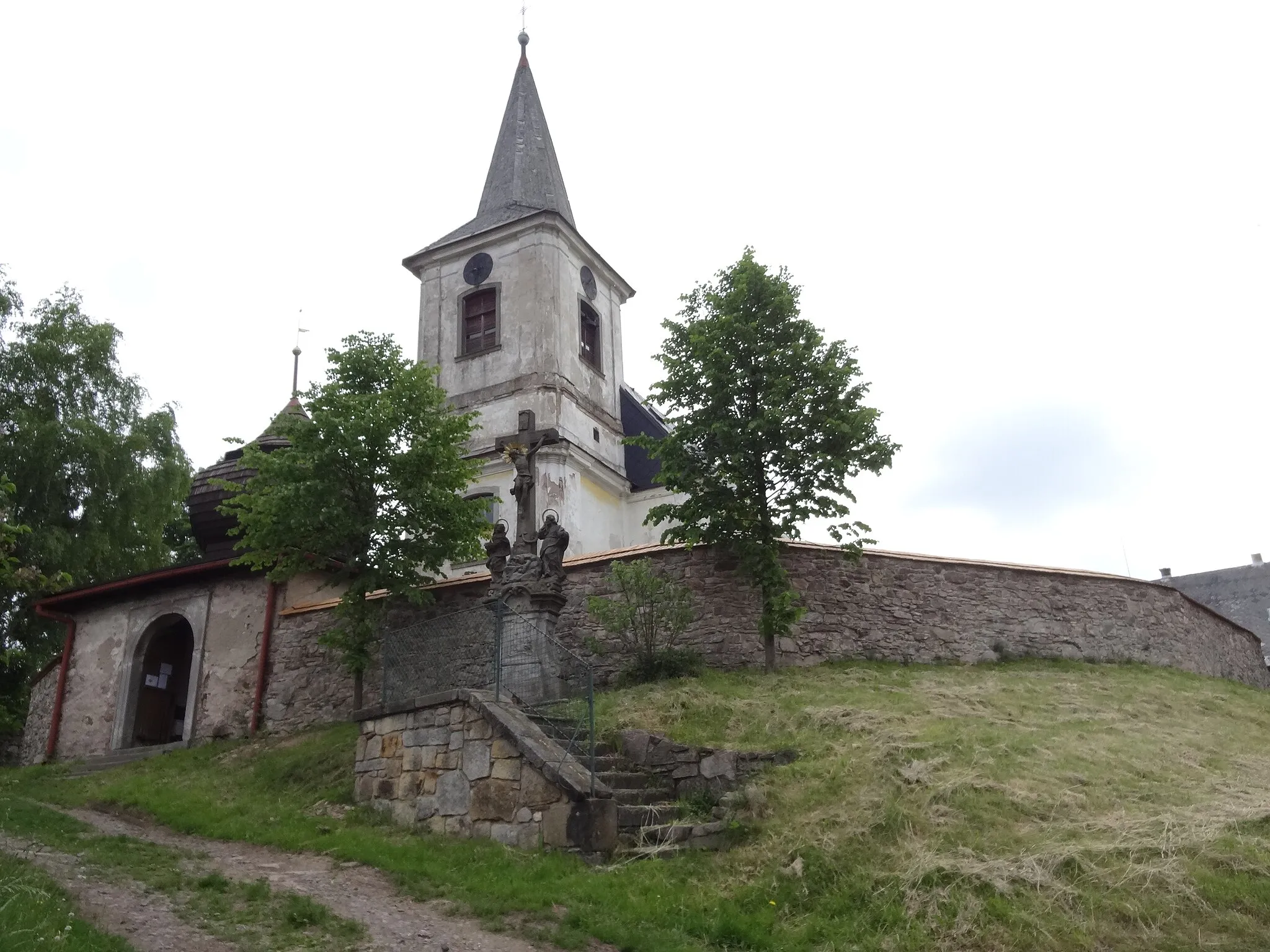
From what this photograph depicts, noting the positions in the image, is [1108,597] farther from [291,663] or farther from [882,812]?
[291,663]

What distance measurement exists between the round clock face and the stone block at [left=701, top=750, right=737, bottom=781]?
1722cm

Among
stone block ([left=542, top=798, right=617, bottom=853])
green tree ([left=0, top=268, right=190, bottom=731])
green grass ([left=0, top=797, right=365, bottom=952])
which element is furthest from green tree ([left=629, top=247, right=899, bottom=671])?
green tree ([left=0, top=268, right=190, bottom=731])

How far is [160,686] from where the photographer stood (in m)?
18.2

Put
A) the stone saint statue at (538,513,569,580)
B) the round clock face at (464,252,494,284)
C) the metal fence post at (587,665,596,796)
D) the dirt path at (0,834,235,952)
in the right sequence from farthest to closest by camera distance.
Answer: the round clock face at (464,252,494,284), the stone saint statue at (538,513,569,580), the metal fence post at (587,665,596,796), the dirt path at (0,834,235,952)

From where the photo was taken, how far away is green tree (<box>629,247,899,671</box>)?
47.2ft

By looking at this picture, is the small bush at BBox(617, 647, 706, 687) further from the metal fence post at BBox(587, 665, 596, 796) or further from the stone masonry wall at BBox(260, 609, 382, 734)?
the stone masonry wall at BBox(260, 609, 382, 734)

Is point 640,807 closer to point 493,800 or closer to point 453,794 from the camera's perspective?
point 493,800

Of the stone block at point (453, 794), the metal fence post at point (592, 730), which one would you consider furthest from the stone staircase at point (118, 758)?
the metal fence post at point (592, 730)

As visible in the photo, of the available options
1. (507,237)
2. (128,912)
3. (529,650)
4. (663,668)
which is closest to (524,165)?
(507,237)

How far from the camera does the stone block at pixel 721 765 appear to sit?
9.64m

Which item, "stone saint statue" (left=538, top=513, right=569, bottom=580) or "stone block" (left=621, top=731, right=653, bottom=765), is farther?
"stone saint statue" (left=538, top=513, right=569, bottom=580)

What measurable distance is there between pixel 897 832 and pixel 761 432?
7.14 meters

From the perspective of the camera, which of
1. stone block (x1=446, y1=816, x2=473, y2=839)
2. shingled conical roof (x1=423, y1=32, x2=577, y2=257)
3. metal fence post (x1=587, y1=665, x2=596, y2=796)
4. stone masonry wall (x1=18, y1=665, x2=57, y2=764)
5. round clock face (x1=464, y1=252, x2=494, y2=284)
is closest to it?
metal fence post (x1=587, y1=665, x2=596, y2=796)

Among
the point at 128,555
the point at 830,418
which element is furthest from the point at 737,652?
the point at 128,555
